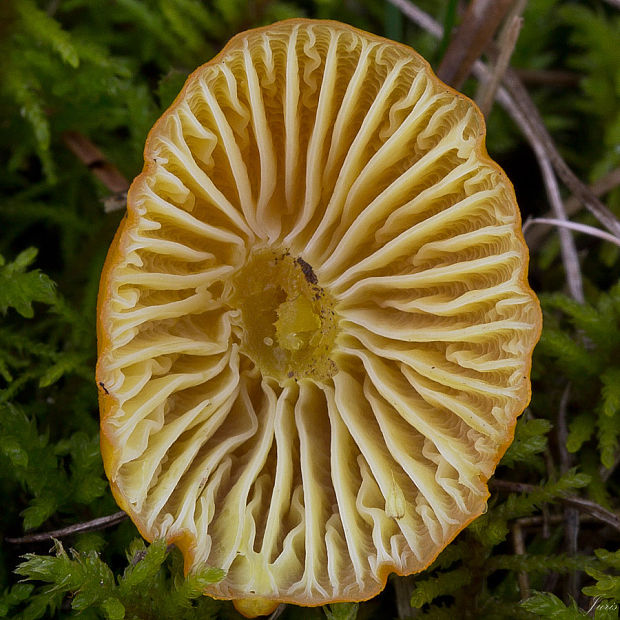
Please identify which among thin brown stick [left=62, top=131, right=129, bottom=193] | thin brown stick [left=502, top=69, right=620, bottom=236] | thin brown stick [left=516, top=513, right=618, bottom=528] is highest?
thin brown stick [left=502, top=69, right=620, bottom=236]

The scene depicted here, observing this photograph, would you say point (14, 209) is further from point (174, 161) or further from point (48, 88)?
point (174, 161)

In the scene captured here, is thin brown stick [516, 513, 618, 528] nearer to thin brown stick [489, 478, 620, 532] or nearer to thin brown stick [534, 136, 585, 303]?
thin brown stick [489, 478, 620, 532]

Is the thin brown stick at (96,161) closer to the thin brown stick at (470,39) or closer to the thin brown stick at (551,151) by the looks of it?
the thin brown stick at (470,39)

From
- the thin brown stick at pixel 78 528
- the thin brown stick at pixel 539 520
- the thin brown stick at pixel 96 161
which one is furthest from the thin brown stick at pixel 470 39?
the thin brown stick at pixel 78 528

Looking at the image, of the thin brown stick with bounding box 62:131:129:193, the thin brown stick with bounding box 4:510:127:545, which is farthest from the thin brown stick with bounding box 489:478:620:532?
the thin brown stick with bounding box 62:131:129:193

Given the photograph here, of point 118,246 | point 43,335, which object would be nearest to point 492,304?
point 118,246
